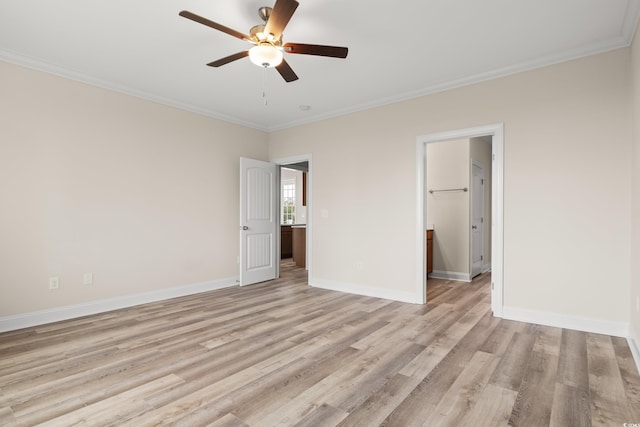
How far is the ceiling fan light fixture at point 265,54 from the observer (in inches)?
97.7

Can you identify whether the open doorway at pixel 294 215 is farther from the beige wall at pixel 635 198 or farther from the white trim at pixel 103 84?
the beige wall at pixel 635 198

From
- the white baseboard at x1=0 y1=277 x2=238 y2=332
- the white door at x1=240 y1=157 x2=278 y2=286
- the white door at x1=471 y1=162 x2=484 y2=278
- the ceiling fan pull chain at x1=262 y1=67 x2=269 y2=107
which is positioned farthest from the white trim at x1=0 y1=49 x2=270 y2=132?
the white door at x1=471 y1=162 x2=484 y2=278

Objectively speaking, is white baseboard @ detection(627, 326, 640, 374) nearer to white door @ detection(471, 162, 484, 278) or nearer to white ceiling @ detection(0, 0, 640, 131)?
white ceiling @ detection(0, 0, 640, 131)

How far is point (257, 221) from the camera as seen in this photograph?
18.1ft

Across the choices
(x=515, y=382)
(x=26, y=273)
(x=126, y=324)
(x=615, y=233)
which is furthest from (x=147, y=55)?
(x=615, y=233)

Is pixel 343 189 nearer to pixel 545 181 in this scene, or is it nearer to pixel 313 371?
pixel 545 181

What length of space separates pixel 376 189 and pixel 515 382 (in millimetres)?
2859

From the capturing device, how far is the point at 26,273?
3.33m

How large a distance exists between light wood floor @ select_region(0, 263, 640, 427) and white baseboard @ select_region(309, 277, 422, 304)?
47cm

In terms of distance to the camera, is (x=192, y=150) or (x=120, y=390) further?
(x=192, y=150)

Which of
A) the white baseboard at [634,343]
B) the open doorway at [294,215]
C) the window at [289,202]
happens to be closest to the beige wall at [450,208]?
the open doorway at [294,215]

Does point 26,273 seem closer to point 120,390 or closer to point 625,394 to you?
point 120,390

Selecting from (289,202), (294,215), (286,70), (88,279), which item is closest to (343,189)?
(286,70)

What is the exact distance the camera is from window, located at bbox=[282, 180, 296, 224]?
34.2 feet
